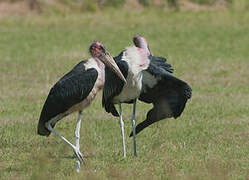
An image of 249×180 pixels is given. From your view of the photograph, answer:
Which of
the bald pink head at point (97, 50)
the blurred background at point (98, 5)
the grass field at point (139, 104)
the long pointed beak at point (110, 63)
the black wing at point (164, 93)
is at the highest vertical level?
the bald pink head at point (97, 50)

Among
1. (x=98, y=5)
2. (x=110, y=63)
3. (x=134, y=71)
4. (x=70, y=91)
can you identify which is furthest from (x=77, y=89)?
(x=98, y=5)

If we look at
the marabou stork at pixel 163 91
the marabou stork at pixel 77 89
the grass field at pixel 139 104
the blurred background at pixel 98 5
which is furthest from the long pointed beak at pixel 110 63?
the blurred background at pixel 98 5

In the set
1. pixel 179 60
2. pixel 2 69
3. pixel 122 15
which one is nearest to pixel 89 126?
pixel 2 69

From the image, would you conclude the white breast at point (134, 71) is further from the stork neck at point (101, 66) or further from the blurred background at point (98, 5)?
the blurred background at point (98, 5)

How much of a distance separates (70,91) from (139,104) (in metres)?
4.25

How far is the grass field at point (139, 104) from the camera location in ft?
22.3

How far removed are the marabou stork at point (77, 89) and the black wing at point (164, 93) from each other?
1.41 ft

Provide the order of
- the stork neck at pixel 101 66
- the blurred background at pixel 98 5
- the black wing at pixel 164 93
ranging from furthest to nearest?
the blurred background at pixel 98 5 < the black wing at pixel 164 93 < the stork neck at pixel 101 66

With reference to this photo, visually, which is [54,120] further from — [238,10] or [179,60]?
[238,10]

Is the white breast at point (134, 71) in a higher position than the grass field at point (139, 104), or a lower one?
higher

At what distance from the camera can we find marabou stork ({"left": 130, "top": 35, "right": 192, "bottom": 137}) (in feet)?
23.7

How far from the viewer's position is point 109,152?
761cm

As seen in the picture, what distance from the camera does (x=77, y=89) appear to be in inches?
264

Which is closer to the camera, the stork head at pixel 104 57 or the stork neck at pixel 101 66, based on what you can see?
the stork neck at pixel 101 66
